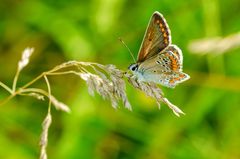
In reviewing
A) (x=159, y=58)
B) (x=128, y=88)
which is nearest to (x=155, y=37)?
(x=159, y=58)

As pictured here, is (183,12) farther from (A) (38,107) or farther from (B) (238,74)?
(A) (38,107)

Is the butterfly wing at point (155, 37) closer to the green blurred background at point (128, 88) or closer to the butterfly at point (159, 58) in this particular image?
the butterfly at point (159, 58)

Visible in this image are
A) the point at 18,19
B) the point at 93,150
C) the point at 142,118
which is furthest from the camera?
the point at 18,19

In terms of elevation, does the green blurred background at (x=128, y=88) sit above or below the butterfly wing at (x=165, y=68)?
above

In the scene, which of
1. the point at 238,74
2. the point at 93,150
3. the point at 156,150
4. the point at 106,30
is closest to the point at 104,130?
the point at 93,150

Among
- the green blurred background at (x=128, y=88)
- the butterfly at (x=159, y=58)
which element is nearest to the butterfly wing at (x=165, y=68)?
the butterfly at (x=159, y=58)

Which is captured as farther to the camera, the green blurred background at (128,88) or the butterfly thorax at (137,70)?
the green blurred background at (128,88)

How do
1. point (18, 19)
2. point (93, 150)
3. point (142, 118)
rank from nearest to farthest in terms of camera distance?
point (93, 150) < point (142, 118) < point (18, 19)
